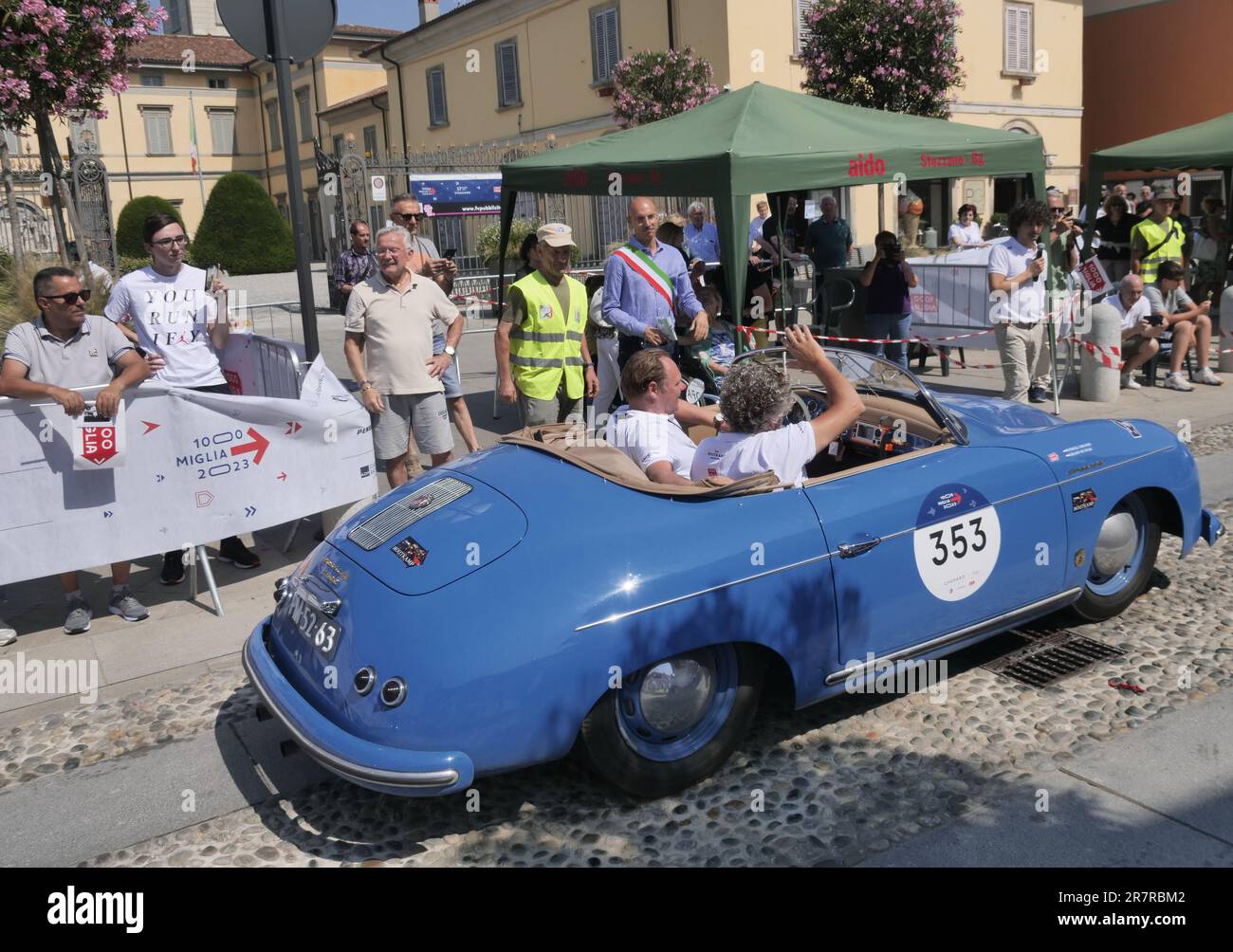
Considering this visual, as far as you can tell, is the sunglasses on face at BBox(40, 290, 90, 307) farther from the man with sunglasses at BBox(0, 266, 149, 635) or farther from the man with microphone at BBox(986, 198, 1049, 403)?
the man with microphone at BBox(986, 198, 1049, 403)

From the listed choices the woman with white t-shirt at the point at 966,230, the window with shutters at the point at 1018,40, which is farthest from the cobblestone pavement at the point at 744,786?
the window with shutters at the point at 1018,40

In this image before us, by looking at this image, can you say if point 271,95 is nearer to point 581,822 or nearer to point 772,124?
point 772,124

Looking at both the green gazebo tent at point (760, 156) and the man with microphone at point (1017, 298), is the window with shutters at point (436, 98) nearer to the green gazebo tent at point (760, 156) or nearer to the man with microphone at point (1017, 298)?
the green gazebo tent at point (760, 156)

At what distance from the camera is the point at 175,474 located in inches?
206

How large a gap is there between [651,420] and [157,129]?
171 feet

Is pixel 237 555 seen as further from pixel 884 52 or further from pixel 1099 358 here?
pixel 884 52

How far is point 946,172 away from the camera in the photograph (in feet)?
28.6

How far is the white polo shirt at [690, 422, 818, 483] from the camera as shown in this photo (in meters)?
3.77

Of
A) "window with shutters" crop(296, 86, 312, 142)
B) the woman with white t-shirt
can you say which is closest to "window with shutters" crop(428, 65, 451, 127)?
"window with shutters" crop(296, 86, 312, 142)

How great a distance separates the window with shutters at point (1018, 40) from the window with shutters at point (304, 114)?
99.6 feet

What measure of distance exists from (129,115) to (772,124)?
47.7 m

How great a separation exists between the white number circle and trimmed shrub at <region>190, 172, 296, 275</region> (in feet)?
107

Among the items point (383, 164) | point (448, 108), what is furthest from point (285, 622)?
point (448, 108)

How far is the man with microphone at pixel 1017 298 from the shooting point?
9195 mm
